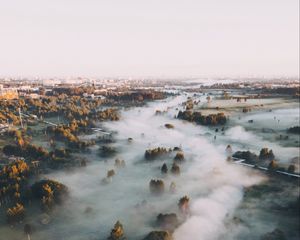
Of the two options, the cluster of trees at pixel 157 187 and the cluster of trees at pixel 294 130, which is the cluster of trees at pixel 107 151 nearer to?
the cluster of trees at pixel 157 187

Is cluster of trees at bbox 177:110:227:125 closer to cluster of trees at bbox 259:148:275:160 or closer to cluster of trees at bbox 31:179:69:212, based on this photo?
cluster of trees at bbox 259:148:275:160

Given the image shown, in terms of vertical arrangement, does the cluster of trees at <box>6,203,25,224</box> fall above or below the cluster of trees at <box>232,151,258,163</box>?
below

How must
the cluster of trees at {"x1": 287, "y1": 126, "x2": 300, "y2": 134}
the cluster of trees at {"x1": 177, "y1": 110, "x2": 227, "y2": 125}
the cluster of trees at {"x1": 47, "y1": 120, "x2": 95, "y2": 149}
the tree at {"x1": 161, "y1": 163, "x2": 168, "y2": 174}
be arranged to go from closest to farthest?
the tree at {"x1": 161, "y1": 163, "x2": 168, "y2": 174}
the cluster of trees at {"x1": 47, "y1": 120, "x2": 95, "y2": 149}
the cluster of trees at {"x1": 287, "y1": 126, "x2": 300, "y2": 134}
the cluster of trees at {"x1": 177, "y1": 110, "x2": 227, "y2": 125}

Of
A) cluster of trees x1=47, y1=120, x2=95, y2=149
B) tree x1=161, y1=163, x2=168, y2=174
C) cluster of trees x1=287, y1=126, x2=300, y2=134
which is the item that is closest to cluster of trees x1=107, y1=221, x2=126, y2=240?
tree x1=161, y1=163, x2=168, y2=174

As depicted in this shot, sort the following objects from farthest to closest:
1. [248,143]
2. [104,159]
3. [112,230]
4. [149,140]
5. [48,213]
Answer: [149,140] < [248,143] < [104,159] < [48,213] < [112,230]

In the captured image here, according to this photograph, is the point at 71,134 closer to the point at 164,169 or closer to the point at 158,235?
the point at 164,169

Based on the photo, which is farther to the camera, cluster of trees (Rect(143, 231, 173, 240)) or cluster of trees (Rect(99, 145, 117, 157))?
cluster of trees (Rect(99, 145, 117, 157))

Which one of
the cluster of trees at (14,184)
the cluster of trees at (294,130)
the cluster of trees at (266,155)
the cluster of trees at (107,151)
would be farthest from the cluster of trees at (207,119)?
Answer: the cluster of trees at (14,184)

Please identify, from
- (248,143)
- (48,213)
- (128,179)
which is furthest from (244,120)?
(48,213)

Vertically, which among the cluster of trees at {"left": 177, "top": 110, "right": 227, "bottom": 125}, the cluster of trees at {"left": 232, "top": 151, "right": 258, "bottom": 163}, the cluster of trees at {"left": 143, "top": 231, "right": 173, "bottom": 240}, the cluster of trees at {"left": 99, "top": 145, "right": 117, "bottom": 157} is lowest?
the cluster of trees at {"left": 99, "top": 145, "right": 117, "bottom": 157}

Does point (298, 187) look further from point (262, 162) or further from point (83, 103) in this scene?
point (83, 103)

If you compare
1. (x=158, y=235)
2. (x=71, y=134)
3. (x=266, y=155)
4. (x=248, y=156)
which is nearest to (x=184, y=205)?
(x=158, y=235)
